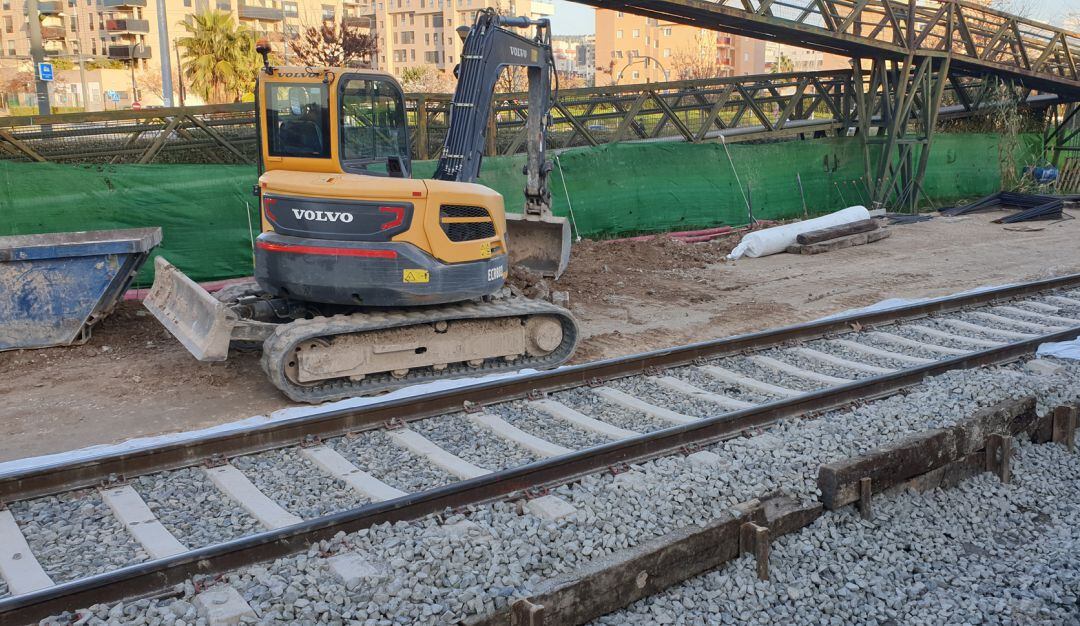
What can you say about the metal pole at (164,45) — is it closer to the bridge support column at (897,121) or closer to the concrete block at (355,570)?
the bridge support column at (897,121)

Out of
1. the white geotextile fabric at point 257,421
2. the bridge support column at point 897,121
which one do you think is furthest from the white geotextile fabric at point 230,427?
the bridge support column at point 897,121

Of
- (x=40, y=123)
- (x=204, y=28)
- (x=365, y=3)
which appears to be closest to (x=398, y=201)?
(x=40, y=123)

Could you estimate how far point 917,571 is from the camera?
216 inches

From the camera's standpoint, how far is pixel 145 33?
281 ft

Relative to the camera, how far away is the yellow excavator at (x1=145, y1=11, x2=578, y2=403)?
8.65 meters

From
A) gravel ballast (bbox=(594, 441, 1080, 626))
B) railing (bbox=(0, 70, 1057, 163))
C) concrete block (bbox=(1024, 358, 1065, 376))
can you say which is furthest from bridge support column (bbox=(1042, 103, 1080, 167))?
gravel ballast (bbox=(594, 441, 1080, 626))

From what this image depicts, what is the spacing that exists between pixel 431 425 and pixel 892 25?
18.2 metres

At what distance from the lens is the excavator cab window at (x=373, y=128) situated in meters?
8.91

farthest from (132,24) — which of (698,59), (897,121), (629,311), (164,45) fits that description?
(629,311)

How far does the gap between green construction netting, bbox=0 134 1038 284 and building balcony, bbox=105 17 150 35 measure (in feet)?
251

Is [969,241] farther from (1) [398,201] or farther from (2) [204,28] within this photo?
(2) [204,28]

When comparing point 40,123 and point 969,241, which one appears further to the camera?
point 969,241

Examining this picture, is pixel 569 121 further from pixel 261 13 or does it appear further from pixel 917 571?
pixel 261 13

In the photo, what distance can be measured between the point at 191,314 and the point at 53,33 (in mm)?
83197
